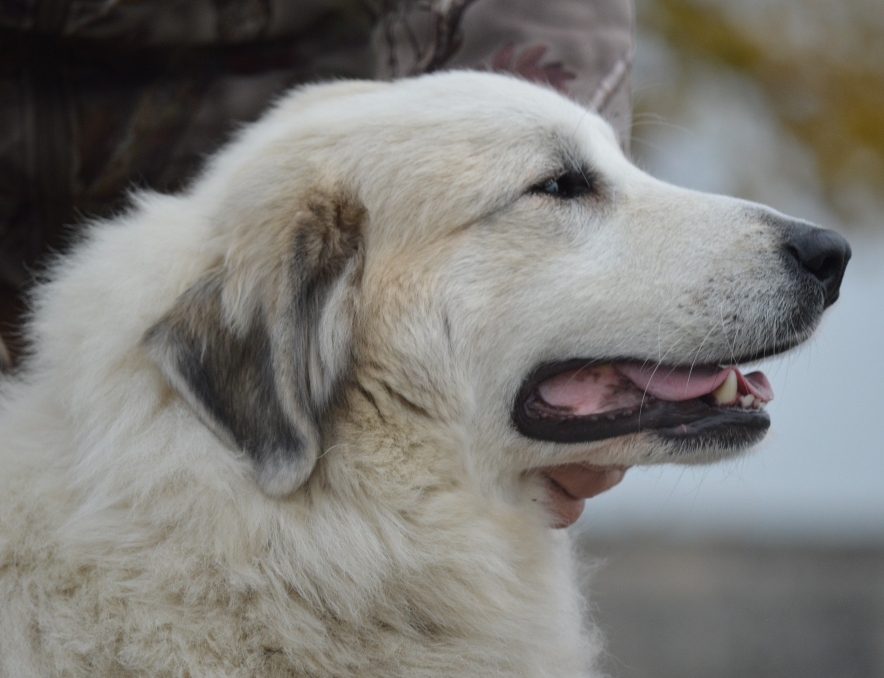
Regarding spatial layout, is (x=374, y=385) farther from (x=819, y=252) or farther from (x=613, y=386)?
(x=819, y=252)

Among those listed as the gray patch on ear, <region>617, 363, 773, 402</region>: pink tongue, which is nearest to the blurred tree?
<region>617, 363, 773, 402</region>: pink tongue

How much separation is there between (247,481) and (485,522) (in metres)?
0.58

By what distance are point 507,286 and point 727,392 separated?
596mm

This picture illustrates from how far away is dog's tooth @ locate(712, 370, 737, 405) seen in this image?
257cm

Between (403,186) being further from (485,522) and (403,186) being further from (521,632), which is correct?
(521,632)

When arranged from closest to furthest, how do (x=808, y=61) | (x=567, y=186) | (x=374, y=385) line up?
(x=374, y=385)
(x=567, y=186)
(x=808, y=61)

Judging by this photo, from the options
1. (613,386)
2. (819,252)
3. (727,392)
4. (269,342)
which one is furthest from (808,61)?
(269,342)

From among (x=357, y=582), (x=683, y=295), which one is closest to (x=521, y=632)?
(x=357, y=582)

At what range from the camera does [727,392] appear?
102 inches

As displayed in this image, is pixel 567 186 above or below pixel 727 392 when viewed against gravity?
above

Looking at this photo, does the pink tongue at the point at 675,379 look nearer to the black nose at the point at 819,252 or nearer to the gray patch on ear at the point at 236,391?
the black nose at the point at 819,252

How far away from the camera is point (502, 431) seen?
8.29ft

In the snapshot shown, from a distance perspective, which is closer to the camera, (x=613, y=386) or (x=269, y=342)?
(x=269, y=342)

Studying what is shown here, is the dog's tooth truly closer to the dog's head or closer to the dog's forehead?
the dog's head
